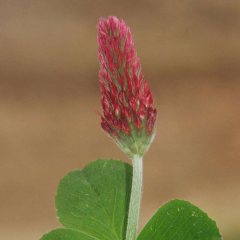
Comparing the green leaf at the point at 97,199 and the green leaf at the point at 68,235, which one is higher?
the green leaf at the point at 97,199

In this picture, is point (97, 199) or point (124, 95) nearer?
point (124, 95)

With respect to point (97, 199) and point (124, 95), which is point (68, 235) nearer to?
point (97, 199)

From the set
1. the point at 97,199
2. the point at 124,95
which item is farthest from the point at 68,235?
the point at 124,95

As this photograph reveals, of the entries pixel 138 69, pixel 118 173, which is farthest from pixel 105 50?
pixel 118 173

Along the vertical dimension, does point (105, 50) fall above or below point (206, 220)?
above

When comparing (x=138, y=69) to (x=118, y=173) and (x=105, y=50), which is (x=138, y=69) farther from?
(x=118, y=173)

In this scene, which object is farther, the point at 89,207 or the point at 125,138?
the point at 89,207
